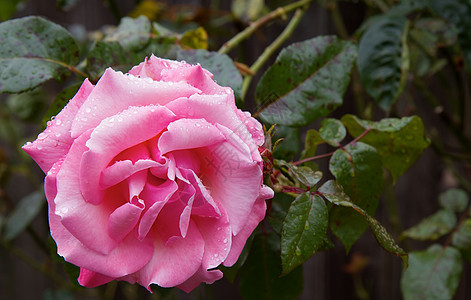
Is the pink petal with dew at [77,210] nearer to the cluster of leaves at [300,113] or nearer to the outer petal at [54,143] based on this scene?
the outer petal at [54,143]

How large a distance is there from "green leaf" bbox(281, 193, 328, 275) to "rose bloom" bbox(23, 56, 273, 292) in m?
0.05

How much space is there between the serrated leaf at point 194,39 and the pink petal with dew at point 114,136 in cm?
29

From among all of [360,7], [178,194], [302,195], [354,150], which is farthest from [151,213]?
[360,7]

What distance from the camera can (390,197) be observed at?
1.17m

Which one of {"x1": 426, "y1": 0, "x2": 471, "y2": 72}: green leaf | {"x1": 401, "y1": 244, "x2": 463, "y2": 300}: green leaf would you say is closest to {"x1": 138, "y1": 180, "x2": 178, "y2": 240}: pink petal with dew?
{"x1": 401, "y1": 244, "x2": 463, "y2": 300}: green leaf

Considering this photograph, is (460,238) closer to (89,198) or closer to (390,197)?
(390,197)

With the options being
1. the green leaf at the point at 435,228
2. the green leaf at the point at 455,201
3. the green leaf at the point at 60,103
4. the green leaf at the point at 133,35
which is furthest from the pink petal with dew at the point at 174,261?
the green leaf at the point at 455,201

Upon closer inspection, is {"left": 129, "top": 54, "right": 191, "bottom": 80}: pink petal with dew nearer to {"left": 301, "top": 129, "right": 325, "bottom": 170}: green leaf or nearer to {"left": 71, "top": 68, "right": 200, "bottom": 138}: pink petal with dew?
{"left": 71, "top": 68, "right": 200, "bottom": 138}: pink petal with dew

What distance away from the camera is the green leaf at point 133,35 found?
63 centimetres

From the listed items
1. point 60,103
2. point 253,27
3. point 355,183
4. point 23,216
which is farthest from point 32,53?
point 23,216

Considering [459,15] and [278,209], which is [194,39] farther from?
[459,15]

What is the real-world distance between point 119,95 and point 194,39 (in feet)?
1.00

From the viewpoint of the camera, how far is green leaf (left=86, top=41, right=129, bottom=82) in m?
0.56

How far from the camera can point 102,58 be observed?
22.1 inches
